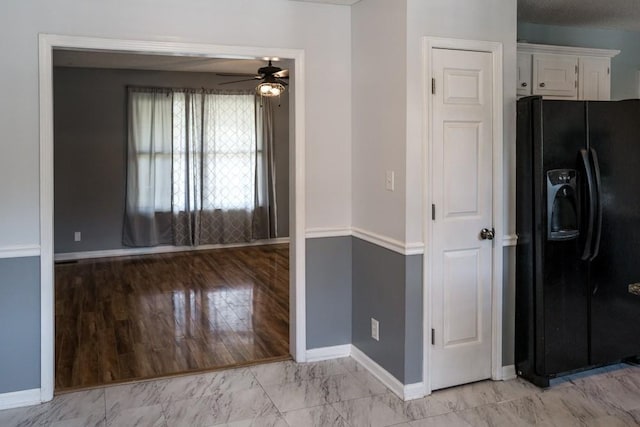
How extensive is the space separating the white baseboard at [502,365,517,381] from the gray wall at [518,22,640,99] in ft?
8.54

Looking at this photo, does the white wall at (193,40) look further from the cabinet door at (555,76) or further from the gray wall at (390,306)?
the cabinet door at (555,76)

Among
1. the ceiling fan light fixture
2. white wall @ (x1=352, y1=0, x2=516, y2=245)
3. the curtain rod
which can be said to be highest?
the curtain rod

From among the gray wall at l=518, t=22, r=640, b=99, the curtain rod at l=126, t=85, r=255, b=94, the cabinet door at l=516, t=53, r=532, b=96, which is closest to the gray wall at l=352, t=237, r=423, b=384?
the cabinet door at l=516, t=53, r=532, b=96

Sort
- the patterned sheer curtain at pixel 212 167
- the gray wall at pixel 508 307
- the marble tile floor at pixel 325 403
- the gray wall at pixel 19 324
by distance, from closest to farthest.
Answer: the marble tile floor at pixel 325 403 → the gray wall at pixel 19 324 → the gray wall at pixel 508 307 → the patterned sheer curtain at pixel 212 167

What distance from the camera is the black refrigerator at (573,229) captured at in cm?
321

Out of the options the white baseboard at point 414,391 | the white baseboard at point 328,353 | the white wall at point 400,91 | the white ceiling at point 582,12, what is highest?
the white ceiling at point 582,12

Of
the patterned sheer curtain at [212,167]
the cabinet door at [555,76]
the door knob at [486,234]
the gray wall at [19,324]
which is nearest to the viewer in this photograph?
the gray wall at [19,324]

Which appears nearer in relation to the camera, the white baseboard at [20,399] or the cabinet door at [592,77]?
the white baseboard at [20,399]

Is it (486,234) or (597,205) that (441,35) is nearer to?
(486,234)

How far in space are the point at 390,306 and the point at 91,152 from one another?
5.51 m

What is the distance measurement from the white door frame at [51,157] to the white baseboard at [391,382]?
41cm

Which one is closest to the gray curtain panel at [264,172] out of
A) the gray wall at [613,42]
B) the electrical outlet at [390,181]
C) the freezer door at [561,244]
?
the gray wall at [613,42]

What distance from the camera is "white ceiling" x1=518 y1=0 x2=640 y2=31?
3877 mm

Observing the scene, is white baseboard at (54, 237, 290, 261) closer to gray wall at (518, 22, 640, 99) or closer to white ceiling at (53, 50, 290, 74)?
white ceiling at (53, 50, 290, 74)
